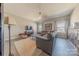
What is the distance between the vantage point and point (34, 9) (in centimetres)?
229

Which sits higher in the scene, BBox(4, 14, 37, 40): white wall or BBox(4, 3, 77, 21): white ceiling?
BBox(4, 3, 77, 21): white ceiling

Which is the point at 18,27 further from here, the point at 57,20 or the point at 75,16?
the point at 75,16

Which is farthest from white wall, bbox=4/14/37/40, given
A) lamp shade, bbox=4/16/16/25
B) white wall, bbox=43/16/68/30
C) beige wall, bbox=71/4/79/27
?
beige wall, bbox=71/4/79/27

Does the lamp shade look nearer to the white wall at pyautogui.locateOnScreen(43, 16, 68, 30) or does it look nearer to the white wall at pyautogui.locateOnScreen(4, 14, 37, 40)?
the white wall at pyautogui.locateOnScreen(4, 14, 37, 40)

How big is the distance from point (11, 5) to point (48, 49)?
996mm

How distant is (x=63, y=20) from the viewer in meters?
2.27

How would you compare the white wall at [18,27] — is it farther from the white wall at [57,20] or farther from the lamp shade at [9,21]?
the white wall at [57,20]

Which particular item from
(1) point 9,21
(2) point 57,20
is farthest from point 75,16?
(1) point 9,21

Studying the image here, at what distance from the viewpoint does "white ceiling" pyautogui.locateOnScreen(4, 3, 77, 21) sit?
227cm

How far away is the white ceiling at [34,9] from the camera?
227cm

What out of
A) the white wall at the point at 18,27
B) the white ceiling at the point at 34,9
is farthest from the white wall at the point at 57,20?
the white wall at the point at 18,27

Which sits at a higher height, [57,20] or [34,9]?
[34,9]

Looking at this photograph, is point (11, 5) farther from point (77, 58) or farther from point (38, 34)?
point (77, 58)

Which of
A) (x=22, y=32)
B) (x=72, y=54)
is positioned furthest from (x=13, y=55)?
(x=72, y=54)
